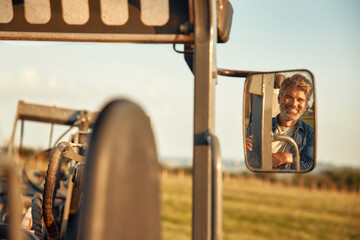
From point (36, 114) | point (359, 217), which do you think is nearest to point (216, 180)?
point (36, 114)

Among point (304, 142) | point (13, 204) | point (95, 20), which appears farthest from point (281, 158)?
point (13, 204)

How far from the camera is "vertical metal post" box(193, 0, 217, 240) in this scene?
173 centimetres

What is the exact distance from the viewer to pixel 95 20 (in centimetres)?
211

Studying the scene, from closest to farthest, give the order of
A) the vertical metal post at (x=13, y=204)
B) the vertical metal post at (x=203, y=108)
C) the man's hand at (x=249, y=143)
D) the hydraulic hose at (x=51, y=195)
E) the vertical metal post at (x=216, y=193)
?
the vertical metal post at (x=13, y=204), the vertical metal post at (x=216, y=193), the vertical metal post at (x=203, y=108), the man's hand at (x=249, y=143), the hydraulic hose at (x=51, y=195)

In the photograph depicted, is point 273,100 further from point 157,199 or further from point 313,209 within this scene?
point 313,209

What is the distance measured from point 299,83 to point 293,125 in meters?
0.20

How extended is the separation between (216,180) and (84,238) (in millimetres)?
749

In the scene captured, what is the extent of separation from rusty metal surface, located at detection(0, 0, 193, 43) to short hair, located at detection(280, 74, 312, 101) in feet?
1.55

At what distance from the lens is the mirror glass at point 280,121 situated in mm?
2061

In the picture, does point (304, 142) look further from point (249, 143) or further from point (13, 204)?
point (13, 204)

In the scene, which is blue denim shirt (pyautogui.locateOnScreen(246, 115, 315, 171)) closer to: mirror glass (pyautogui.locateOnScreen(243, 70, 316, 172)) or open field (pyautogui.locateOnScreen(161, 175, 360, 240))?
mirror glass (pyautogui.locateOnScreen(243, 70, 316, 172))

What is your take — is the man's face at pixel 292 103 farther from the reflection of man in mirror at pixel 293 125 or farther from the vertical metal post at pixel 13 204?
the vertical metal post at pixel 13 204

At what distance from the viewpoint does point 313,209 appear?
31.8 metres

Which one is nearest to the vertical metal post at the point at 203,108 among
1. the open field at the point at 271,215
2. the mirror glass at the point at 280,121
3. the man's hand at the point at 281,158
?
the mirror glass at the point at 280,121
